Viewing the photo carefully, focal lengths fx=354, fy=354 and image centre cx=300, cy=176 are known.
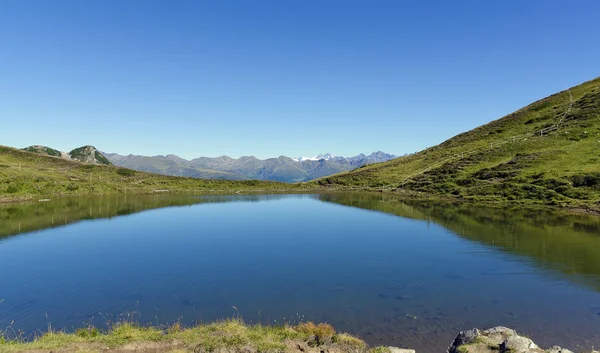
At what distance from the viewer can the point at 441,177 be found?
142 m

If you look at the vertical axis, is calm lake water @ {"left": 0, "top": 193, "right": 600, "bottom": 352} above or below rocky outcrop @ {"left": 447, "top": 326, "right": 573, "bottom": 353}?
below

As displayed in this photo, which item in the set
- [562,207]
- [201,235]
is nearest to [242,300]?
[201,235]

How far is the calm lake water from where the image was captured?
79.7ft

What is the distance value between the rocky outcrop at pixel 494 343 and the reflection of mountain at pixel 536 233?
17193 millimetres

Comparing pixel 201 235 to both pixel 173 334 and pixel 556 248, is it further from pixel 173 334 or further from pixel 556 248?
pixel 556 248

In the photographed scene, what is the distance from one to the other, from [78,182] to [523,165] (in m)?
166

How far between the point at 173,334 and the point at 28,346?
22.6 feet

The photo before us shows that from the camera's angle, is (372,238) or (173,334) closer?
(173,334)

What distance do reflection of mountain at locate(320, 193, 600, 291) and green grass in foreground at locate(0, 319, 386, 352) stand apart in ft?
85.4

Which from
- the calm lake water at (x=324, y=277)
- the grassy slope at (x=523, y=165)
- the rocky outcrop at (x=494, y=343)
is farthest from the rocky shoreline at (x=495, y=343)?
the grassy slope at (x=523, y=165)

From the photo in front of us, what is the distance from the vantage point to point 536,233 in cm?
5503

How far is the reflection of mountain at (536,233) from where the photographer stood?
38034mm

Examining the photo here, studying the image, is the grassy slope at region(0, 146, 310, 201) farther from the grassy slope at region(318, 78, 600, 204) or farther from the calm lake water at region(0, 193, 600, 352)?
the calm lake water at region(0, 193, 600, 352)

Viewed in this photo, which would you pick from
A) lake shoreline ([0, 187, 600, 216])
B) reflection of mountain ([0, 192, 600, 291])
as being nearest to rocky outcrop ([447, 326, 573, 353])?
reflection of mountain ([0, 192, 600, 291])
